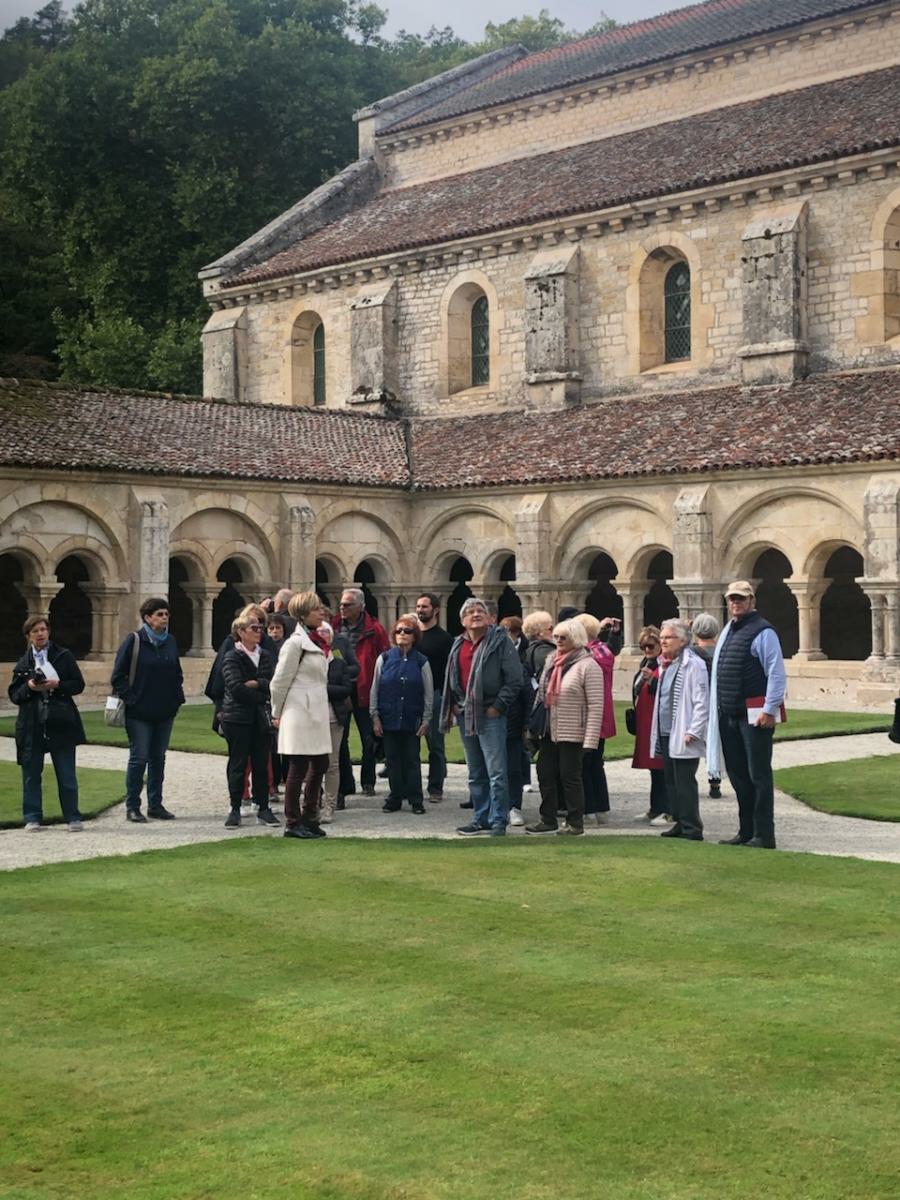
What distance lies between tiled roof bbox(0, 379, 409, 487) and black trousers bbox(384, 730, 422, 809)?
49.5 feet

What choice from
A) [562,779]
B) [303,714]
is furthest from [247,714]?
[562,779]

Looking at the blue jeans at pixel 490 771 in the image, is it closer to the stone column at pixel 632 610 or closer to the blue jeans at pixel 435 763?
the blue jeans at pixel 435 763

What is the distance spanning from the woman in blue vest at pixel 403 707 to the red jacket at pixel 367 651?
72cm

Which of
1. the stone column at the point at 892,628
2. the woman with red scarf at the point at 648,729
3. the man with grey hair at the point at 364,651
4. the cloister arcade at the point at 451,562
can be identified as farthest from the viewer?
the cloister arcade at the point at 451,562

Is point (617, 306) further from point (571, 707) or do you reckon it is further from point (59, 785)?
point (59, 785)

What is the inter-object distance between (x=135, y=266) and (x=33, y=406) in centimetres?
2668

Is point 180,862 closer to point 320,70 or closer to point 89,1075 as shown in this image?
point 89,1075

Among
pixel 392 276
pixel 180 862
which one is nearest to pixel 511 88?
pixel 392 276

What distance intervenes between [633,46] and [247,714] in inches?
1275

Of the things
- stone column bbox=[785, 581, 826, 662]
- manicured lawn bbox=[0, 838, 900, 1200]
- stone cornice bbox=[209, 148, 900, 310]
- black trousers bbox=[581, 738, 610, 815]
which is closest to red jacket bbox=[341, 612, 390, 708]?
black trousers bbox=[581, 738, 610, 815]

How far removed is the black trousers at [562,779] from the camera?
14422mm

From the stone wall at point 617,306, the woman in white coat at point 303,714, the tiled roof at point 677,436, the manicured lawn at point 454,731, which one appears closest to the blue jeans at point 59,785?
the woman in white coat at point 303,714

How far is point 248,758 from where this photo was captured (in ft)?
52.1

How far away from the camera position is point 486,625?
1503 cm
